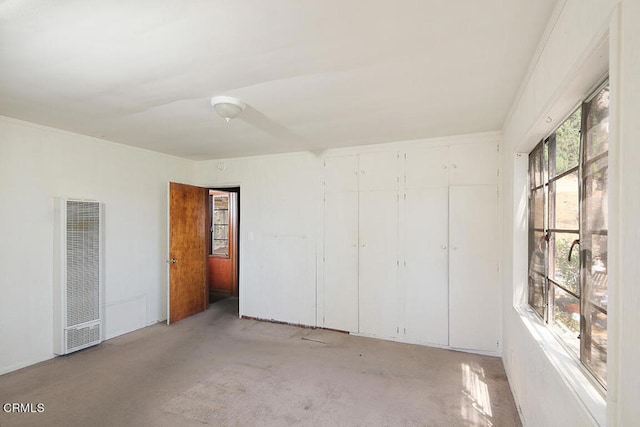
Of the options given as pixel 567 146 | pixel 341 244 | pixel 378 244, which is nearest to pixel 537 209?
pixel 567 146

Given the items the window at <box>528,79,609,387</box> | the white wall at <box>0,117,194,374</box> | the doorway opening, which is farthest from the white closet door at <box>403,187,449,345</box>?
the doorway opening

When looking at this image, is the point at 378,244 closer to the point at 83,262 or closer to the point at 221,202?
the point at 83,262

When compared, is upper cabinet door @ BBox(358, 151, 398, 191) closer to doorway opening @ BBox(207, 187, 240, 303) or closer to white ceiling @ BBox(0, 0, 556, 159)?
white ceiling @ BBox(0, 0, 556, 159)

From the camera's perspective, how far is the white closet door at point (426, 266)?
3701mm

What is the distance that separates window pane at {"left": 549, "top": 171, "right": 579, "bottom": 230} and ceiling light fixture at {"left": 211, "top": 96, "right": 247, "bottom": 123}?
2.31 meters

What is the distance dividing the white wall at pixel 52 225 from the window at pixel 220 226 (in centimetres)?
167

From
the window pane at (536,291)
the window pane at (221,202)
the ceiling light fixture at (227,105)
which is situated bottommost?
the window pane at (536,291)

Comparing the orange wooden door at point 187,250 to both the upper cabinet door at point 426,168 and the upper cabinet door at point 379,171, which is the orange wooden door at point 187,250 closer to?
the upper cabinet door at point 379,171

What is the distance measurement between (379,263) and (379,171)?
1.19 meters

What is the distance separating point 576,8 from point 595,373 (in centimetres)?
148

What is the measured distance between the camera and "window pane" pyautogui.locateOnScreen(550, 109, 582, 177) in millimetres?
1604

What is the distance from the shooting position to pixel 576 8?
122cm

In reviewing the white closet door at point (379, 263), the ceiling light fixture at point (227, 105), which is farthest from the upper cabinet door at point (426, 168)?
the ceiling light fixture at point (227, 105)

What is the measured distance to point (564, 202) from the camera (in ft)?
5.89
